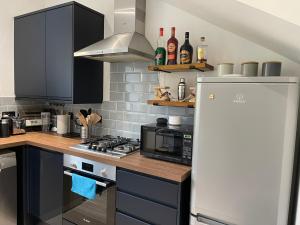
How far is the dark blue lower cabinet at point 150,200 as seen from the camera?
1426 millimetres

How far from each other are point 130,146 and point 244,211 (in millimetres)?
1045

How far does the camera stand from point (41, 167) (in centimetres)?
213

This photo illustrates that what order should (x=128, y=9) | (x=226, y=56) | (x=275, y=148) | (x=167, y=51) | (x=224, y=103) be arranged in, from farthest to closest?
(x=128, y=9) → (x=167, y=51) → (x=226, y=56) → (x=224, y=103) → (x=275, y=148)

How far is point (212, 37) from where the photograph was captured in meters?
1.87

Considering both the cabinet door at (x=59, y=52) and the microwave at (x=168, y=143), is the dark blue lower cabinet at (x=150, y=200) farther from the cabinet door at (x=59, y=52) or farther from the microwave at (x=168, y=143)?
the cabinet door at (x=59, y=52)

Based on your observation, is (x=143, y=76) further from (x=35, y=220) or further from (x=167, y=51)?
(x=35, y=220)

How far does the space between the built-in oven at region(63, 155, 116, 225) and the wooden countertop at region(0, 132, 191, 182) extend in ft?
0.18

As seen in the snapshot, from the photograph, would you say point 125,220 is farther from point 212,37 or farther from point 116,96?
point 212,37

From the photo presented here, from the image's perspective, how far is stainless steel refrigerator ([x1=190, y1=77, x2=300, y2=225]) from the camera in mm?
1156

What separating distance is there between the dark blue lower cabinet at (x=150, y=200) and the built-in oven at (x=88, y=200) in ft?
0.26

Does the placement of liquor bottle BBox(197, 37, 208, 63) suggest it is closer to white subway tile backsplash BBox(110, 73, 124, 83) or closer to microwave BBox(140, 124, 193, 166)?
microwave BBox(140, 124, 193, 166)

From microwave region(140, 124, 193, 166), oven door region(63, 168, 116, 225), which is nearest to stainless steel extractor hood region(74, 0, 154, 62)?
microwave region(140, 124, 193, 166)

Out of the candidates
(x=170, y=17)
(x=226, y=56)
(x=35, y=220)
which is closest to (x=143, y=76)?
(x=170, y=17)

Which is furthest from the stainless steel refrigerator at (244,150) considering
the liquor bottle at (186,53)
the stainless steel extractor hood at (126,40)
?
the stainless steel extractor hood at (126,40)
